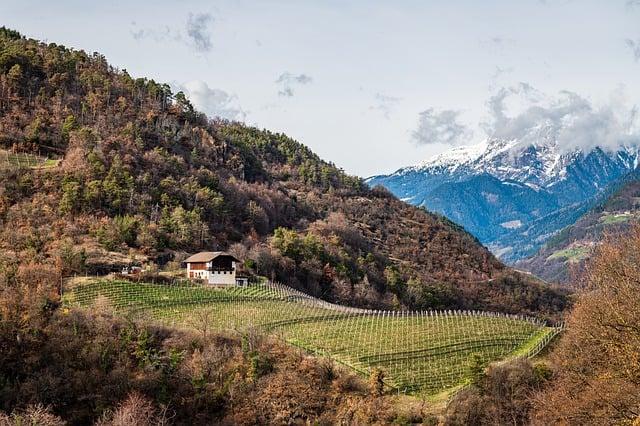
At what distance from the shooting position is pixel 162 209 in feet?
320

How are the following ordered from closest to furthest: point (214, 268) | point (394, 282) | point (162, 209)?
point (214, 268), point (162, 209), point (394, 282)

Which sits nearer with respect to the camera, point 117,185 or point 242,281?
point 242,281

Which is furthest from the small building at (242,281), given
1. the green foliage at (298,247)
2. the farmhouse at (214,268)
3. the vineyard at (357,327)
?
the green foliage at (298,247)

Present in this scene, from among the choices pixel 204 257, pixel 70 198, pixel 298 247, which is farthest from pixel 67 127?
pixel 298 247

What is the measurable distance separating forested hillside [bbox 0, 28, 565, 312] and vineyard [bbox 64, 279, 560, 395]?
10131 millimetres

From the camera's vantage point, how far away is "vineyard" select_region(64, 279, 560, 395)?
5169 centimetres

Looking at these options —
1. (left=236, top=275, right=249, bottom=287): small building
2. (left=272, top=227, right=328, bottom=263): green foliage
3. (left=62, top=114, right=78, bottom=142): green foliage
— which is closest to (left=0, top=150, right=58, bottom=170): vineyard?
(left=62, top=114, right=78, bottom=142): green foliage

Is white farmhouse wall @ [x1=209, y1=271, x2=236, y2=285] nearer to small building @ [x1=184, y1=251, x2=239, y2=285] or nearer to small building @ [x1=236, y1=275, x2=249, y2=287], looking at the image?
small building @ [x1=184, y1=251, x2=239, y2=285]

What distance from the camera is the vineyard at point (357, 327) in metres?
51.7

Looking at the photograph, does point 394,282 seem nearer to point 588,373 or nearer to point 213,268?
point 213,268

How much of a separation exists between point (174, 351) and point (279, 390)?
1009 centimetres

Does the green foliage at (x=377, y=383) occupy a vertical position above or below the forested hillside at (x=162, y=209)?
below

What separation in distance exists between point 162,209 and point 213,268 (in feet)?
75.8

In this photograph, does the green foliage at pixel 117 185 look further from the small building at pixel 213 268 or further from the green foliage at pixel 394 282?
the green foliage at pixel 394 282
